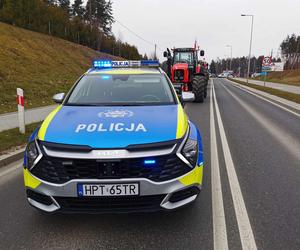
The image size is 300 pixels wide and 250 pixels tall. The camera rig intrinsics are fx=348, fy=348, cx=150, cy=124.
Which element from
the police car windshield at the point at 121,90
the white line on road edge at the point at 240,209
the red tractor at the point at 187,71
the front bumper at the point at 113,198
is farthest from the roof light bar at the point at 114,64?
the red tractor at the point at 187,71

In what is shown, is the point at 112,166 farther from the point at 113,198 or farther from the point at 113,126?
the point at 113,126

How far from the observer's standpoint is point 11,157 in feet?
20.6

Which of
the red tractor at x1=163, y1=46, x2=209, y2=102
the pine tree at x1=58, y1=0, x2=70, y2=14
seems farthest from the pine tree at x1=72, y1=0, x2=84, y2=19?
the red tractor at x1=163, y1=46, x2=209, y2=102

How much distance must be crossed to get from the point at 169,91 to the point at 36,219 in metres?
2.60

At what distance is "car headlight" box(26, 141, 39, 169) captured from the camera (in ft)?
11.6

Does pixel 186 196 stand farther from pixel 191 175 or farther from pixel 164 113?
pixel 164 113

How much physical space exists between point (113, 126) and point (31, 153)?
0.89m

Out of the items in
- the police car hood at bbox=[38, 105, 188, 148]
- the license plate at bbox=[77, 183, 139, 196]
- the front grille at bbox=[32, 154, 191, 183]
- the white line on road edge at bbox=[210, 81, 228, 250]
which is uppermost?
the police car hood at bbox=[38, 105, 188, 148]

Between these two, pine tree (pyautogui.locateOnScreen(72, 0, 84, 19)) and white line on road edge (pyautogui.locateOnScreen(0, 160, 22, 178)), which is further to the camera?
pine tree (pyautogui.locateOnScreen(72, 0, 84, 19))

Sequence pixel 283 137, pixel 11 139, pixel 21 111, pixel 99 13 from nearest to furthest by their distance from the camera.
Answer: pixel 11 139
pixel 21 111
pixel 283 137
pixel 99 13

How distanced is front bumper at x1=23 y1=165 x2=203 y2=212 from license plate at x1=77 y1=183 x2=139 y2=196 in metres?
0.04

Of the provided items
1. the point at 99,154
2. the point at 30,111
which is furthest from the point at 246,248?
the point at 30,111

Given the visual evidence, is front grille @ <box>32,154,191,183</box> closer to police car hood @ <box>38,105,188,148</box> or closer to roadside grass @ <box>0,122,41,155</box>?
police car hood @ <box>38,105,188,148</box>

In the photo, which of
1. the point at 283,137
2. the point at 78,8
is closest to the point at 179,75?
the point at 283,137
